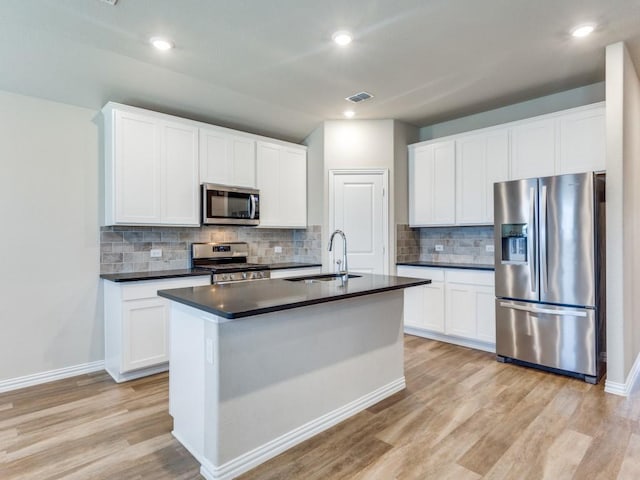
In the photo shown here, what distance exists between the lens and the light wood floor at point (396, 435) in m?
2.00

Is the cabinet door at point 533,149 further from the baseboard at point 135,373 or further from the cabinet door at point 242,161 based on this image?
the baseboard at point 135,373

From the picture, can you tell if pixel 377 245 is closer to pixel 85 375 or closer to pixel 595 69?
pixel 595 69

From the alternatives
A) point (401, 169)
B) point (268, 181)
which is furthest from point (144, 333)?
point (401, 169)

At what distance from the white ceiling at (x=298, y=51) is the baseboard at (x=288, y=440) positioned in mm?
2708

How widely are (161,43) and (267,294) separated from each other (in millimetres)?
2144

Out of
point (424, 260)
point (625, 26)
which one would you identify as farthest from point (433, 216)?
point (625, 26)

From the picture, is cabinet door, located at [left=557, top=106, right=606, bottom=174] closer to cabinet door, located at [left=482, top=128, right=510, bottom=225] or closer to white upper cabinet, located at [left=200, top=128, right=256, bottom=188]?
cabinet door, located at [left=482, top=128, right=510, bottom=225]

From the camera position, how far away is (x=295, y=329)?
7.47ft

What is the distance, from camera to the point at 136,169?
3.46 metres

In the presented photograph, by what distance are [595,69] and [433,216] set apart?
83.0 inches

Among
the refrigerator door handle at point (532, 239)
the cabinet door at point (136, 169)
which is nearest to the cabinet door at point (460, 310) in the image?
the refrigerator door handle at point (532, 239)

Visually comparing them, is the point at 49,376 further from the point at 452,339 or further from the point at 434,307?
the point at 452,339

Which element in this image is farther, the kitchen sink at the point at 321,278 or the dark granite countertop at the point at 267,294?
the kitchen sink at the point at 321,278

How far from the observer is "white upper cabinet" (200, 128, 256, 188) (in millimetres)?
3971
